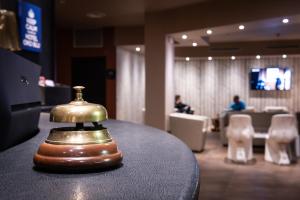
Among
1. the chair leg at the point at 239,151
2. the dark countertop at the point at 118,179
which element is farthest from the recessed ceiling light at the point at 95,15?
the dark countertop at the point at 118,179

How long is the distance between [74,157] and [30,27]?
399 cm

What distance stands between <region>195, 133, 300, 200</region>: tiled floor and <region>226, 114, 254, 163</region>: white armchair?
9.4 inches

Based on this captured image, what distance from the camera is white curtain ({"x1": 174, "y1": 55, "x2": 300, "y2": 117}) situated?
12.5 metres

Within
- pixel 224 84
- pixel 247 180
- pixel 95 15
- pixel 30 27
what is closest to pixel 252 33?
pixel 224 84

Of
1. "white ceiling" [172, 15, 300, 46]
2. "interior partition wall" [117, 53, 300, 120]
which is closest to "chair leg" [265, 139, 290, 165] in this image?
"white ceiling" [172, 15, 300, 46]

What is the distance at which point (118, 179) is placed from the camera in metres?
0.76

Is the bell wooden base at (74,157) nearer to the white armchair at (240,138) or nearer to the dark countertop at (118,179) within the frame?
the dark countertop at (118,179)

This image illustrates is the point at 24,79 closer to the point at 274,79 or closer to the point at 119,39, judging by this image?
the point at 119,39

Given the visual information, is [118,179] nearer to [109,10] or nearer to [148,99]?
[148,99]

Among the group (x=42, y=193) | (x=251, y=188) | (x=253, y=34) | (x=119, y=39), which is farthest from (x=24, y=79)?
(x=253, y=34)

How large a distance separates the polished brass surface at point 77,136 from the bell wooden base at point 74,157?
1 centimetres

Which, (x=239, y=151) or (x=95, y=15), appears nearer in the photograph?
(x=239, y=151)

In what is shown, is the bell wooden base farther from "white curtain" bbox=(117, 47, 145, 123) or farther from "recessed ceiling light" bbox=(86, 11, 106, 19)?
"white curtain" bbox=(117, 47, 145, 123)

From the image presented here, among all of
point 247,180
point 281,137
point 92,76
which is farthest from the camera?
point 92,76
